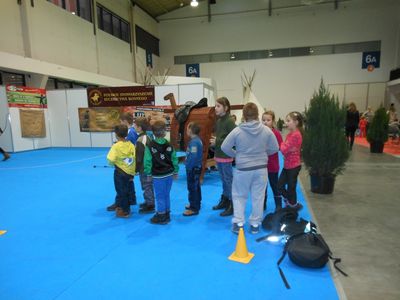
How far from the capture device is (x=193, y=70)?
19984mm

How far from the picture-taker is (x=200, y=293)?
193 cm

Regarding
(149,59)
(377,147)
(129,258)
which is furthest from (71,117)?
(377,147)

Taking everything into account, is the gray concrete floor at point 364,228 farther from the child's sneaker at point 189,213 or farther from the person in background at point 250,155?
the child's sneaker at point 189,213

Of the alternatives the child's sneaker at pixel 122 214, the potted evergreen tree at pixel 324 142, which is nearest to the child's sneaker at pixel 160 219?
the child's sneaker at pixel 122 214

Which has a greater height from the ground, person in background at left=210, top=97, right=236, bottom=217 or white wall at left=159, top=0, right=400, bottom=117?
white wall at left=159, top=0, right=400, bottom=117

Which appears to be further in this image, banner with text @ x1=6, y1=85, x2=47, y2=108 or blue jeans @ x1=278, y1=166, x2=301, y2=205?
banner with text @ x1=6, y1=85, x2=47, y2=108

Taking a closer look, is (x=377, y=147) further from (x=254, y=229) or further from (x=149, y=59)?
(x=149, y=59)

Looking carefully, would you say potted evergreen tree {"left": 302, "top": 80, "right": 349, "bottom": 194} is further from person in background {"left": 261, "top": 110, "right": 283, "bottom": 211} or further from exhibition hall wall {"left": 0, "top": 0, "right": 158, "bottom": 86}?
exhibition hall wall {"left": 0, "top": 0, "right": 158, "bottom": 86}

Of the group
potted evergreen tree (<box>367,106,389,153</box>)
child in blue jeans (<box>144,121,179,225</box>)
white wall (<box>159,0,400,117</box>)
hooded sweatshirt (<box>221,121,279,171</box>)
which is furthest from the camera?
white wall (<box>159,0,400,117</box>)

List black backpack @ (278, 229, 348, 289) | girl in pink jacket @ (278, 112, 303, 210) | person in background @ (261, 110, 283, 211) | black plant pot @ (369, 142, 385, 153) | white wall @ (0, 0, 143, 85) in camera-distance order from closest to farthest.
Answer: black backpack @ (278, 229, 348, 289)
girl in pink jacket @ (278, 112, 303, 210)
person in background @ (261, 110, 283, 211)
black plant pot @ (369, 142, 385, 153)
white wall @ (0, 0, 143, 85)

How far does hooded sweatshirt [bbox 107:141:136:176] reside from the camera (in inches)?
131

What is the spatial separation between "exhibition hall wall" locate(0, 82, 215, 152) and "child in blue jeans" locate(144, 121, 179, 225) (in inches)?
250

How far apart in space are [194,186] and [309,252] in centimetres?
159

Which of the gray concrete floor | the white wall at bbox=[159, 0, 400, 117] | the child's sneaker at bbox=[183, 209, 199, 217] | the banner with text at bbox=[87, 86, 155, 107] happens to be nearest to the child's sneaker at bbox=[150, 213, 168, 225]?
the child's sneaker at bbox=[183, 209, 199, 217]
